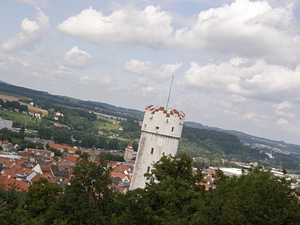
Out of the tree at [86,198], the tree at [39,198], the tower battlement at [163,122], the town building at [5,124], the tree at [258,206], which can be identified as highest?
the tower battlement at [163,122]

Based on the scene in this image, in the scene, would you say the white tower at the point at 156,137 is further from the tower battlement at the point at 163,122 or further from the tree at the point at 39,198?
the tree at the point at 39,198

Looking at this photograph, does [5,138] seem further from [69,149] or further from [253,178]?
[253,178]

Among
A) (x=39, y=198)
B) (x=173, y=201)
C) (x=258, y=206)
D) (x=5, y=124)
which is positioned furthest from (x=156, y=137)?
(x=5, y=124)

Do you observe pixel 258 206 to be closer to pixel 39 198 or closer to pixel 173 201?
pixel 173 201

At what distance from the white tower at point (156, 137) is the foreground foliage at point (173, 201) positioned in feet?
5.15

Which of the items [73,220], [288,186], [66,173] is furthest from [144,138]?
[66,173]

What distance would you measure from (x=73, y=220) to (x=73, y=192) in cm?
140

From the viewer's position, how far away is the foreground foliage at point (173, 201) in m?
15.1

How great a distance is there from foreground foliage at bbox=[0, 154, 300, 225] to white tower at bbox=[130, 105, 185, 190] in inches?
61.8

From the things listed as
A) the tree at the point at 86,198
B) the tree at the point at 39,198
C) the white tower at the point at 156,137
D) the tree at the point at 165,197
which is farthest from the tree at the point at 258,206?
the tree at the point at 39,198

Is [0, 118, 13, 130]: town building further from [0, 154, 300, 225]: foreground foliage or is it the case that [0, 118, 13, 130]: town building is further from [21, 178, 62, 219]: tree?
[0, 154, 300, 225]: foreground foliage

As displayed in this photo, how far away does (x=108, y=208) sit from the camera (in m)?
21.8

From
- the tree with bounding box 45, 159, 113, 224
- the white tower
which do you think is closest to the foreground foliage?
the tree with bounding box 45, 159, 113, 224

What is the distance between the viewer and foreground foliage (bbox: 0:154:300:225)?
596 inches
